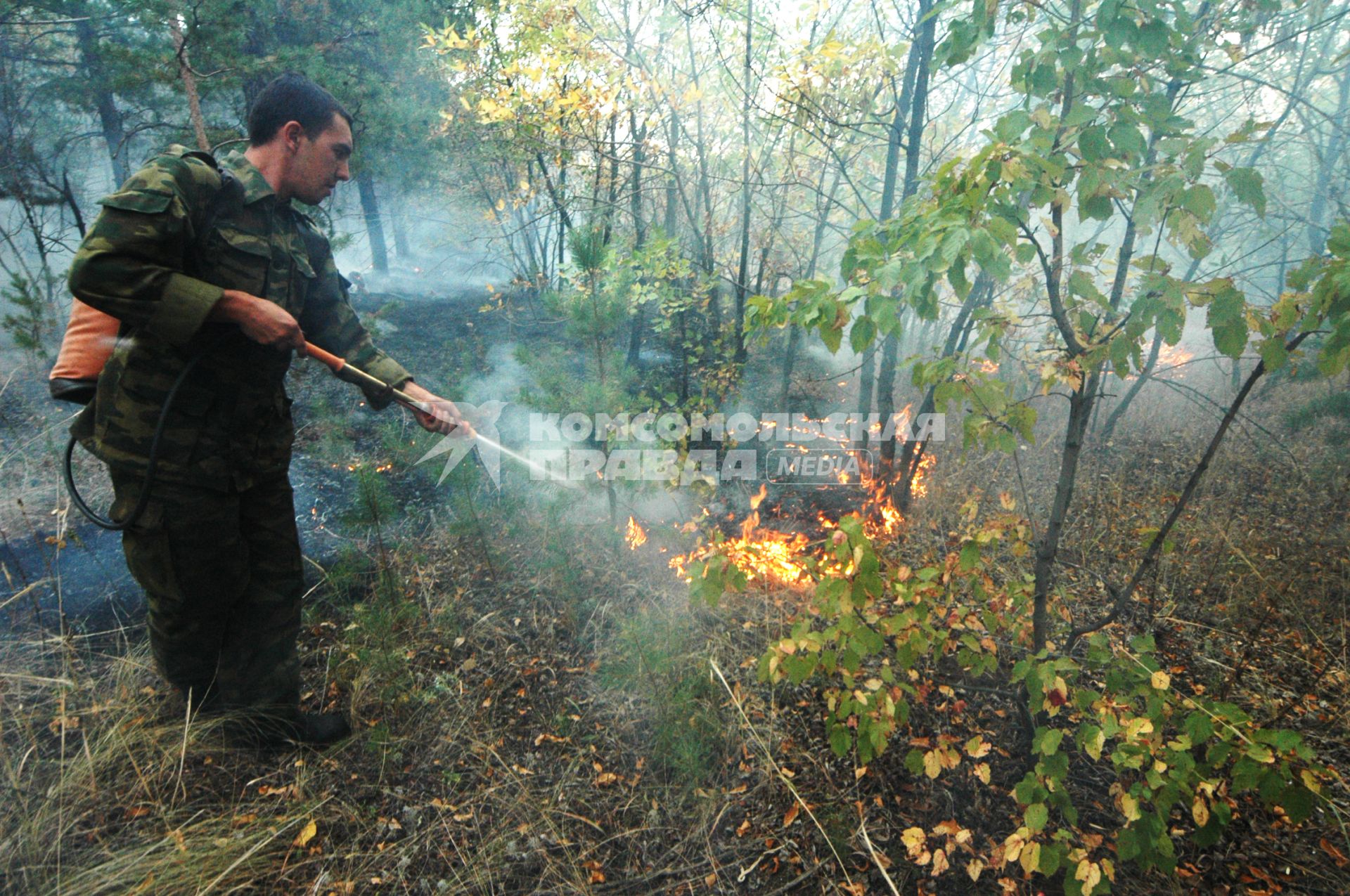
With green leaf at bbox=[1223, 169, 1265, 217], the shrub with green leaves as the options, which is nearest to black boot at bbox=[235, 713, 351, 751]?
the shrub with green leaves

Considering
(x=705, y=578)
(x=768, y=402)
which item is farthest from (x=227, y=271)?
(x=768, y=402)

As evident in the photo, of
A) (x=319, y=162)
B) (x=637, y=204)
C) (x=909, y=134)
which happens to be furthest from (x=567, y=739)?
(x=637, y=204)

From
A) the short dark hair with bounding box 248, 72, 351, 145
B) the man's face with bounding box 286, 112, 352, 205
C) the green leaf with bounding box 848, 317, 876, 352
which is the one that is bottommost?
the green leaf with bounding box 848, 317, 876, 352

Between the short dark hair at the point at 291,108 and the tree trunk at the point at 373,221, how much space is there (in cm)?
1393

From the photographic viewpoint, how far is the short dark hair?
7.41 feet

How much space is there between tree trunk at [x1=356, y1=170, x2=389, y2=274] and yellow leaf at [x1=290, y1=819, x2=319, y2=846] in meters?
15.3

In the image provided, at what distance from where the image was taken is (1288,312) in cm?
152

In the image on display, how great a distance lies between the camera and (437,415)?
2.66 meters

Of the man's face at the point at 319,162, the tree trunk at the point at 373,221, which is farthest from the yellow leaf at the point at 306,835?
the tree trunk at the point at 373,221

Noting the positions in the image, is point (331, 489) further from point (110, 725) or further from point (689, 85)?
point (689, 85)

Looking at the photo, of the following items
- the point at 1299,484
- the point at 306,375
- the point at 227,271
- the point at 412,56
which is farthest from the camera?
the point at 412,56

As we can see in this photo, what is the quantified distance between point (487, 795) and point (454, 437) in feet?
7.98

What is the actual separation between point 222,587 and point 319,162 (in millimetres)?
1698

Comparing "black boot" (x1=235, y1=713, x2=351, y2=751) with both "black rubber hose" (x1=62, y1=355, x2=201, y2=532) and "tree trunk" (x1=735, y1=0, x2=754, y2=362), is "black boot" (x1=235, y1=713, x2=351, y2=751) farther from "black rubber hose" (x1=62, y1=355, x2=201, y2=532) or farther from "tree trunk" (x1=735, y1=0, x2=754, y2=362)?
"tree trunk" (x1=735, y1=0, x2=754, y2=362)
